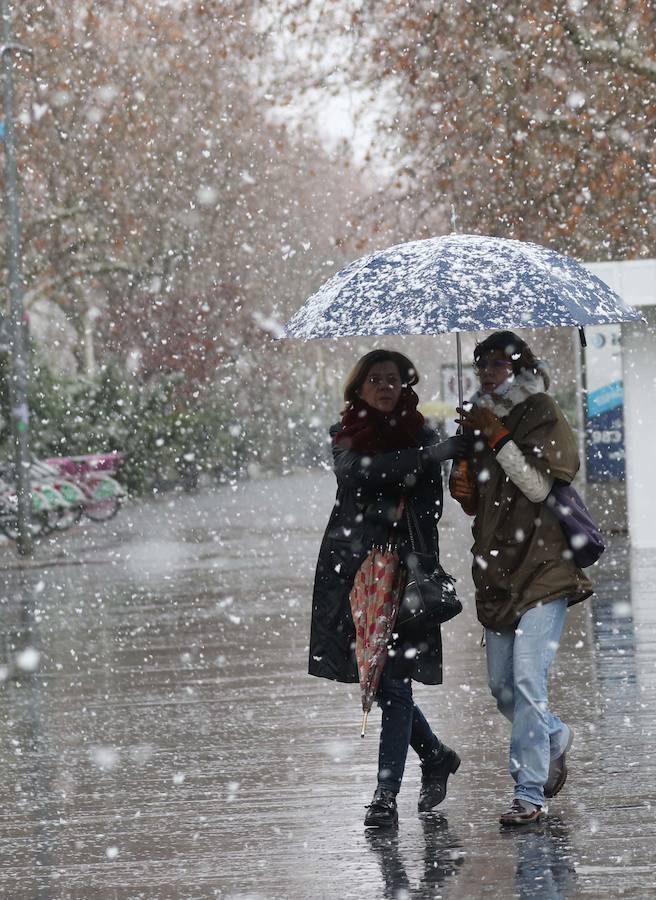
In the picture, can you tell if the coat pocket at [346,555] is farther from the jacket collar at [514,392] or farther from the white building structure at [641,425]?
the white building structure at [641,425]

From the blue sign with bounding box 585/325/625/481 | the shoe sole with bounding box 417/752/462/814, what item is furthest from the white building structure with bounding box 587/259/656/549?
the shoe sole with bounding box 417/752/462/814

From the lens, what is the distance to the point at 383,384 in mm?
6375

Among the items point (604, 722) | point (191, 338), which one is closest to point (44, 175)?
point (191, 338)

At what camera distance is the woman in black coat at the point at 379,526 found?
6.38m

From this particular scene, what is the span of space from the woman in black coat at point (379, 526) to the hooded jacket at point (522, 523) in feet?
0.67

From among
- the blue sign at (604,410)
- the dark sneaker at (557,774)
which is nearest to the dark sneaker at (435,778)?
the dark sneaker at (557,774)

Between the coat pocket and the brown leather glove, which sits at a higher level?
the brown leather glove

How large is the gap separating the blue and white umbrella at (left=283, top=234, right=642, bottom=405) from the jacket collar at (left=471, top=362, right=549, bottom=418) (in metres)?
0.18

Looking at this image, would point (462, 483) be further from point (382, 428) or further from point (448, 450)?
point (382, 428)

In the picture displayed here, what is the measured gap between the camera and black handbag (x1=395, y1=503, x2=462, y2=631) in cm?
631

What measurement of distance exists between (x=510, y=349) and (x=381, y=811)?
1751 mm

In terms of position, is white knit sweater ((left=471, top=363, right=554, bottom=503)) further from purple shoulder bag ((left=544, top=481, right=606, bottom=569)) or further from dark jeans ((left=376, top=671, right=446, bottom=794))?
dark jeans ((left=376, top=671, right=446, bottom=794))

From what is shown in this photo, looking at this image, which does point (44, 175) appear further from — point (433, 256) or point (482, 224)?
point (433, 256)

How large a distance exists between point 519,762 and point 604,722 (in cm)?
217
